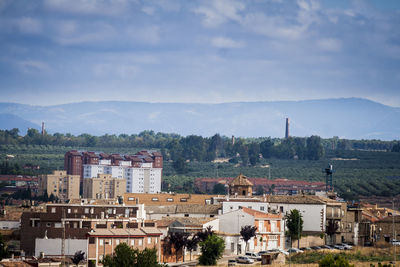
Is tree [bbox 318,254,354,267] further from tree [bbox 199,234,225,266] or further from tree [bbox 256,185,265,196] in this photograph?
tree [bbox 256,185,265,196]

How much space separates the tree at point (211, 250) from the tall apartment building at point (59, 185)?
342ft

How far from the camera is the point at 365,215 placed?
10838 cm

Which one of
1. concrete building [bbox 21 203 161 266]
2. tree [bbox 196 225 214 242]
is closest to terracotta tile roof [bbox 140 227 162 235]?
concrete building [bbox 21 203 161 266]

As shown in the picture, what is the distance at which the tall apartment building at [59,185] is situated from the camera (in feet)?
612

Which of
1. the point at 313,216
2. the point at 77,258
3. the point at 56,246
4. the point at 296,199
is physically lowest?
the point at 77,258

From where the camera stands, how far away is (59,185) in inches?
7475

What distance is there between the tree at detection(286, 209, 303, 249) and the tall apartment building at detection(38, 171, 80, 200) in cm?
9423

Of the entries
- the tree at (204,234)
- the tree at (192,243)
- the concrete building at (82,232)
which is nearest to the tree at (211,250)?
the tree at (192,243)

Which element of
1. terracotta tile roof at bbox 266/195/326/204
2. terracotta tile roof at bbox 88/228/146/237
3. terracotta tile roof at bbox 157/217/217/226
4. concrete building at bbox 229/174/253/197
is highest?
concrete building at bbox 229/174/253/197

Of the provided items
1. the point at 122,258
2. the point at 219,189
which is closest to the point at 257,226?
the point at 122,258

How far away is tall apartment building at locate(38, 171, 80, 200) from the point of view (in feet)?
612

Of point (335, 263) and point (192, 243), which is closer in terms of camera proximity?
point (335, 263)

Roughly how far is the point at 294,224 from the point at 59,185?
332 feet

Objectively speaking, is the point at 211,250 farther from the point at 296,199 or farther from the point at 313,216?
the point at 296,199
